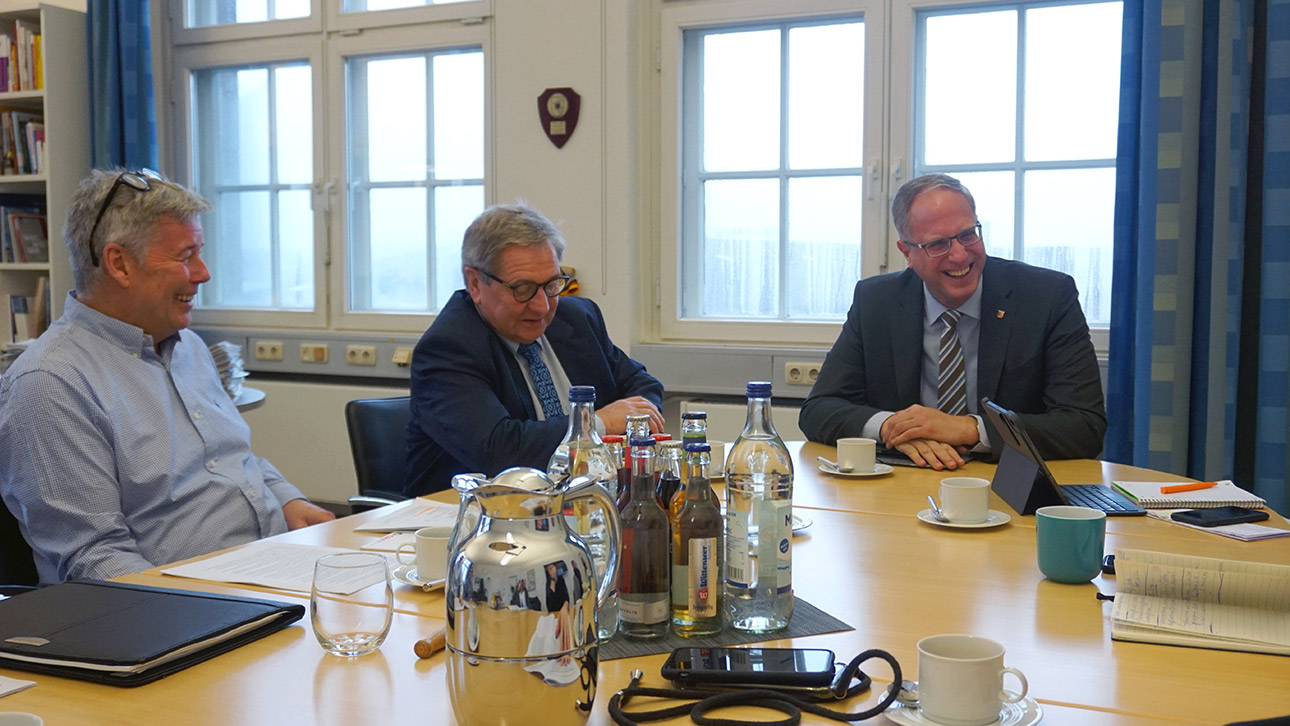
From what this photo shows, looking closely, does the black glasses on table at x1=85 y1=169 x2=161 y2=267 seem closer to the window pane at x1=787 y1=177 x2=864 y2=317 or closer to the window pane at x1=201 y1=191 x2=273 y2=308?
the window pane at x1=787 y1=177 x2=864 y2=317

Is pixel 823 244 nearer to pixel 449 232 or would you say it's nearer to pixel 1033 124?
pixel 1033 124

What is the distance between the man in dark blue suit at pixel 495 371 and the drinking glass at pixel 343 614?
0.97 meters

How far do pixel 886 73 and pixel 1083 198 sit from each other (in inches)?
29.7

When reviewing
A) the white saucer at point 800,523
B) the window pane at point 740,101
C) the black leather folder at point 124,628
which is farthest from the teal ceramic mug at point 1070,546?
the window pane at point 740,101

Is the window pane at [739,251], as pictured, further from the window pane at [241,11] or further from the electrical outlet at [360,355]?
the window pane at [241,11]

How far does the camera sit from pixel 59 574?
1.71 meters

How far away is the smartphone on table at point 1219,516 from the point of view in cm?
162

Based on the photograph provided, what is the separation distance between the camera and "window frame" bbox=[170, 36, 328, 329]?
4.32 metres

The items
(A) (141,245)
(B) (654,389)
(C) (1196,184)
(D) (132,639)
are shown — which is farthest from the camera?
(C) (1196,184)

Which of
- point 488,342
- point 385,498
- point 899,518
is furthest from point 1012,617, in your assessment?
point 385,498

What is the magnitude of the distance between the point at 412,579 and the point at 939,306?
1721 millimetres

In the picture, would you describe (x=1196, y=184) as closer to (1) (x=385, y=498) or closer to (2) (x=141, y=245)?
(1) (x=385, y=498)

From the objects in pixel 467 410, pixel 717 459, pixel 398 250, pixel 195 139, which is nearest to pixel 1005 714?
pixel 717 459

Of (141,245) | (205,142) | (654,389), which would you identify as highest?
(205,142)
